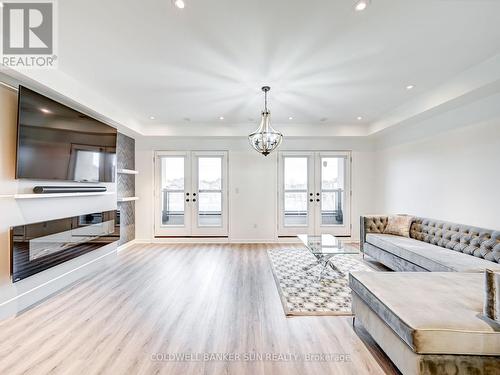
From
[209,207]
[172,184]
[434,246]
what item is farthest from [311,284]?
[172,184]

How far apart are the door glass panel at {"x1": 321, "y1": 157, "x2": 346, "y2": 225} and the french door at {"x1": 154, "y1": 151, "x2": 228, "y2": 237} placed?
2.65 m

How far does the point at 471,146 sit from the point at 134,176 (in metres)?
6.90

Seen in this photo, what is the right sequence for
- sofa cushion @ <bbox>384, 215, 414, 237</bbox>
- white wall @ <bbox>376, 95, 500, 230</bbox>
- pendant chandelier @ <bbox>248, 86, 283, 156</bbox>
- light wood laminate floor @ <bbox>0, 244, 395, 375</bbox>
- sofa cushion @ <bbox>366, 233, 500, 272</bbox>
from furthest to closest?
1. sofa cushion @ <bbox>384, 215, 414, 237</bbox>
2. pendant chandelier @ <bbox>248, 86, 283, 156</bbox>
3. white wall @ <bbox>376, 95, 500, 230</bbox>
4. sofa cushion @ <bbox>366, 233, 500, 272</bbox>
5. light wood laminate floor @ <bbox>0, 244, 395, 375</bbox>

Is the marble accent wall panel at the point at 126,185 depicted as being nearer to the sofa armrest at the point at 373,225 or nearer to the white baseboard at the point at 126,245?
the white baseboard at the point at 126,245

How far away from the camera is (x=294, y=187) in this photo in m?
6.35

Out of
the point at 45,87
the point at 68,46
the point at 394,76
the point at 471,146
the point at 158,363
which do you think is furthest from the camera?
the point at 471,146

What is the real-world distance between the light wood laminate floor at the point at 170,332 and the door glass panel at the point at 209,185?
106 inches

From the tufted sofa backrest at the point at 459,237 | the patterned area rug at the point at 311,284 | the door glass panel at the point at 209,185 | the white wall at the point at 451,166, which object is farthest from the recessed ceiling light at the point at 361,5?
the door glass panel at the point at 209,185

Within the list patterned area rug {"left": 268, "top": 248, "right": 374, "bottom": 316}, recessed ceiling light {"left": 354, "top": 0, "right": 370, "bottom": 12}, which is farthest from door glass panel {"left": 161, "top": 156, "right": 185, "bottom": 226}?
recessed ceiling light {"left": 354, "top": 0, "right": 370, "bottom": 12}

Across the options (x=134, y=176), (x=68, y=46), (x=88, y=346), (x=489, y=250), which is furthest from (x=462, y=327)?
(x=134, y=176)

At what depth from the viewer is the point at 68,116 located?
3.44 metres

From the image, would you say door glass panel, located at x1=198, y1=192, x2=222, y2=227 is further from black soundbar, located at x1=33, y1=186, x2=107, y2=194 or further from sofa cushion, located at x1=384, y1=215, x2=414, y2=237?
sofa cushion, located at x1=384, y1=215, x2=414, y2=237

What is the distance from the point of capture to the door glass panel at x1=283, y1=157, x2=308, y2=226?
6344 mm

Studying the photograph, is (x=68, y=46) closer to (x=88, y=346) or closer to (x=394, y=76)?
(x=88, y=346)
